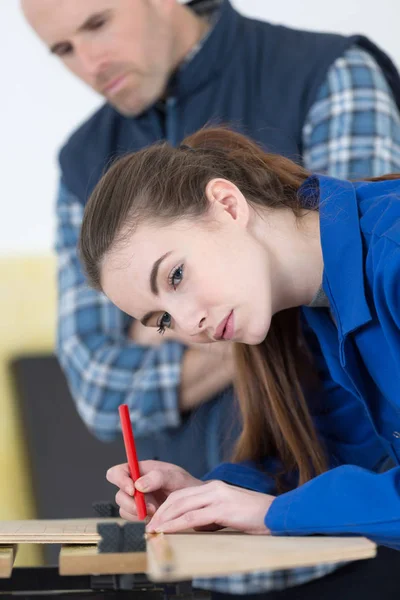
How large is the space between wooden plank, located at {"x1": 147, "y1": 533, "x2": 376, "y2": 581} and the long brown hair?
408 mm

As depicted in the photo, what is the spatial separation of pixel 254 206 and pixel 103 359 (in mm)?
518

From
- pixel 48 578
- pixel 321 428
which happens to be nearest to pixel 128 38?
pixel 321 428

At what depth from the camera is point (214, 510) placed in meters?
0.95

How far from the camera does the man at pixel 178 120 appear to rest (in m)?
1.52

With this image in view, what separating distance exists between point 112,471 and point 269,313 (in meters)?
0.31

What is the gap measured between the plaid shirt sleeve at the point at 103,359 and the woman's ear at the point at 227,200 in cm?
43

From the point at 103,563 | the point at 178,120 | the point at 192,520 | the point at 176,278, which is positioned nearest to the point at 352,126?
the point at 178,120

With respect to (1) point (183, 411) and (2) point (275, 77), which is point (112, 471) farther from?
(2) point (275, 77)

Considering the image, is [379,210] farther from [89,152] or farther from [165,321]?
[89,152]

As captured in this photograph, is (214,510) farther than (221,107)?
No

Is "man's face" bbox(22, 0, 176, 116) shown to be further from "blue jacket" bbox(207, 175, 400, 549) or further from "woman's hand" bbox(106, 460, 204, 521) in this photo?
"woman's hand" bbox(106, 460, 204, 521)

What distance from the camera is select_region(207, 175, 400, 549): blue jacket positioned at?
2.88 ft

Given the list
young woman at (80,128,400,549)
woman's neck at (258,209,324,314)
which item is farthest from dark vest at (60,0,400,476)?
woman's neck at (258,209,324,314)

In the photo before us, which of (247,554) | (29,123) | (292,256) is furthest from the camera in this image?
(29,123)
